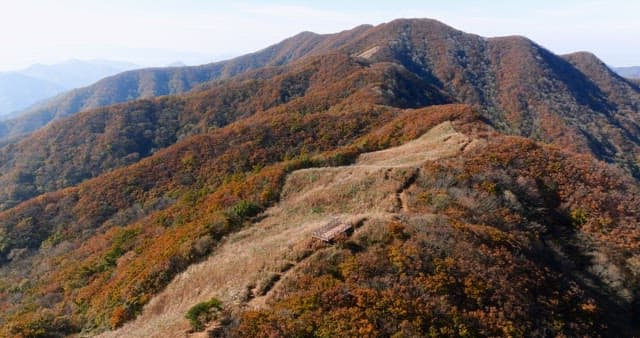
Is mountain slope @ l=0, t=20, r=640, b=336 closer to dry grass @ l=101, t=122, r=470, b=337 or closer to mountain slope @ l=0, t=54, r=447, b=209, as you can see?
dry grass @ l=101, t=122, r=470, b=337

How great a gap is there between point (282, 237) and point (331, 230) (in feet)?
11.2

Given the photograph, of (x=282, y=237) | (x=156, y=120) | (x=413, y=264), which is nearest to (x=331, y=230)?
(x=282, y=237)

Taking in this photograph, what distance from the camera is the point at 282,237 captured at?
A: 727 inches

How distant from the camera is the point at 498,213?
773 inches

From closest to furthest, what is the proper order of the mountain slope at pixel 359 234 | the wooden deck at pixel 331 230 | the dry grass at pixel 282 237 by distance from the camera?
the mountain slope at pixel 359 234 < the dry grass at pixel 282 237 < the wooden deck at pixel 331 230

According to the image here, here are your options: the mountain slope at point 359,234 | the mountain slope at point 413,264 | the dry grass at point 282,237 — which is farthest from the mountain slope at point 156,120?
the mountain slope at point 413,264

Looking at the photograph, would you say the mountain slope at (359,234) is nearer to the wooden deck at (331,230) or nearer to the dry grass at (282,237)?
the dry grass at (282,237)

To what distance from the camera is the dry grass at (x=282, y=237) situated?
14375 mm

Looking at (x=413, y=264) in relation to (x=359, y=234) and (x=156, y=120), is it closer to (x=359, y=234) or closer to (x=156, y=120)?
(x=359, y=234)

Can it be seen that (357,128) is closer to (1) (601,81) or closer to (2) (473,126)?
(2) (473,126)

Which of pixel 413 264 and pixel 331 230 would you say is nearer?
pixel 413 264

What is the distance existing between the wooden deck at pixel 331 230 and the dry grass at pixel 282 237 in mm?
424

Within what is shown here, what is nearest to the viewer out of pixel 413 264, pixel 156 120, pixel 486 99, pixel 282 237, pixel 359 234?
pixel 413 264

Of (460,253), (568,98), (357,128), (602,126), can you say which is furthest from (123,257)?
(568,98)
